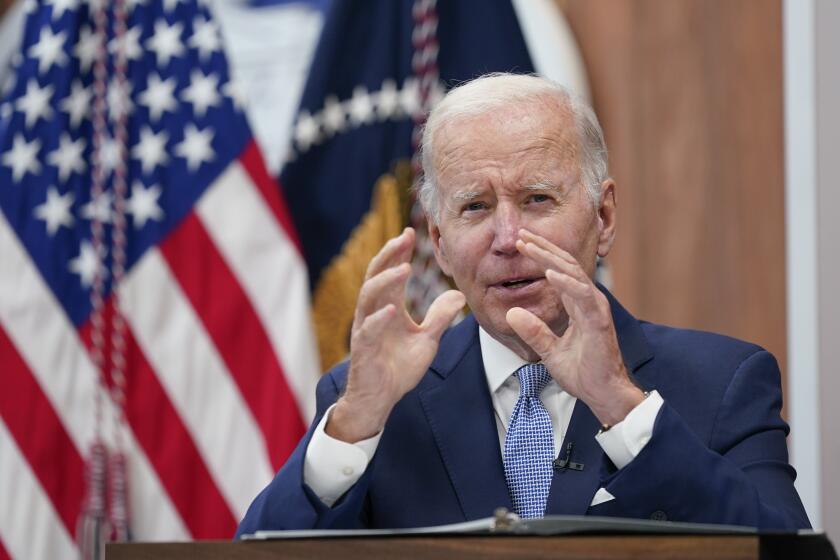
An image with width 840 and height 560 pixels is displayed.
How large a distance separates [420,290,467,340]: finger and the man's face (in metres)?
0.22

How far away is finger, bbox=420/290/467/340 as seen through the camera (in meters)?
2.07

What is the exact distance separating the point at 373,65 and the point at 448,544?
2429 millimetres

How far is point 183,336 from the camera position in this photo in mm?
3783

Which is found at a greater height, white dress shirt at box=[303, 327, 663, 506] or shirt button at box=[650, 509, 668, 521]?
white dress shirt at box=[303, 327, 663, 506]

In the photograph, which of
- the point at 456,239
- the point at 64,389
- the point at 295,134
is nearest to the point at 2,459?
the point at 64,389

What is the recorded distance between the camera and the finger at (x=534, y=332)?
6.69 feet

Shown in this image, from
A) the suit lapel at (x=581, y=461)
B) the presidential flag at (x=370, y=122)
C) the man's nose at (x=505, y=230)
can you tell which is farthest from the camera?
the presidential flag at (x=370, y=122)

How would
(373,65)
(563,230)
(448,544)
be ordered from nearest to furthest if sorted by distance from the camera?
(448,544)
(563,230)
(373,65)

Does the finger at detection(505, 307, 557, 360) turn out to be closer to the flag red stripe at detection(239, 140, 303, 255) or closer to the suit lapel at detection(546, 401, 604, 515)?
the suit lapel at detection(546, 401, 604, 515)

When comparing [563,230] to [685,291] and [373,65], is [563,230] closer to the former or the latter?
[685,291]

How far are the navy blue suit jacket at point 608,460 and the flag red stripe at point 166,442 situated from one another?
4.88 ft

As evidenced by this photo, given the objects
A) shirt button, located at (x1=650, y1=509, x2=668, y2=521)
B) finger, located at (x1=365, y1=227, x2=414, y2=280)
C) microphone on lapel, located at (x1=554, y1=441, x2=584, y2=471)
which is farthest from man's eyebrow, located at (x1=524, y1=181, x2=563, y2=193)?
shirt button, located at (x1=650, y1=509, x2=668, y2=521)

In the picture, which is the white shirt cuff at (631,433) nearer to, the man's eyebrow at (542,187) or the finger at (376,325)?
the finger at (376,325)

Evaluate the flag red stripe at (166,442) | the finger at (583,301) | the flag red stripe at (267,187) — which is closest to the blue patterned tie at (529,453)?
the finger at (583,301)
